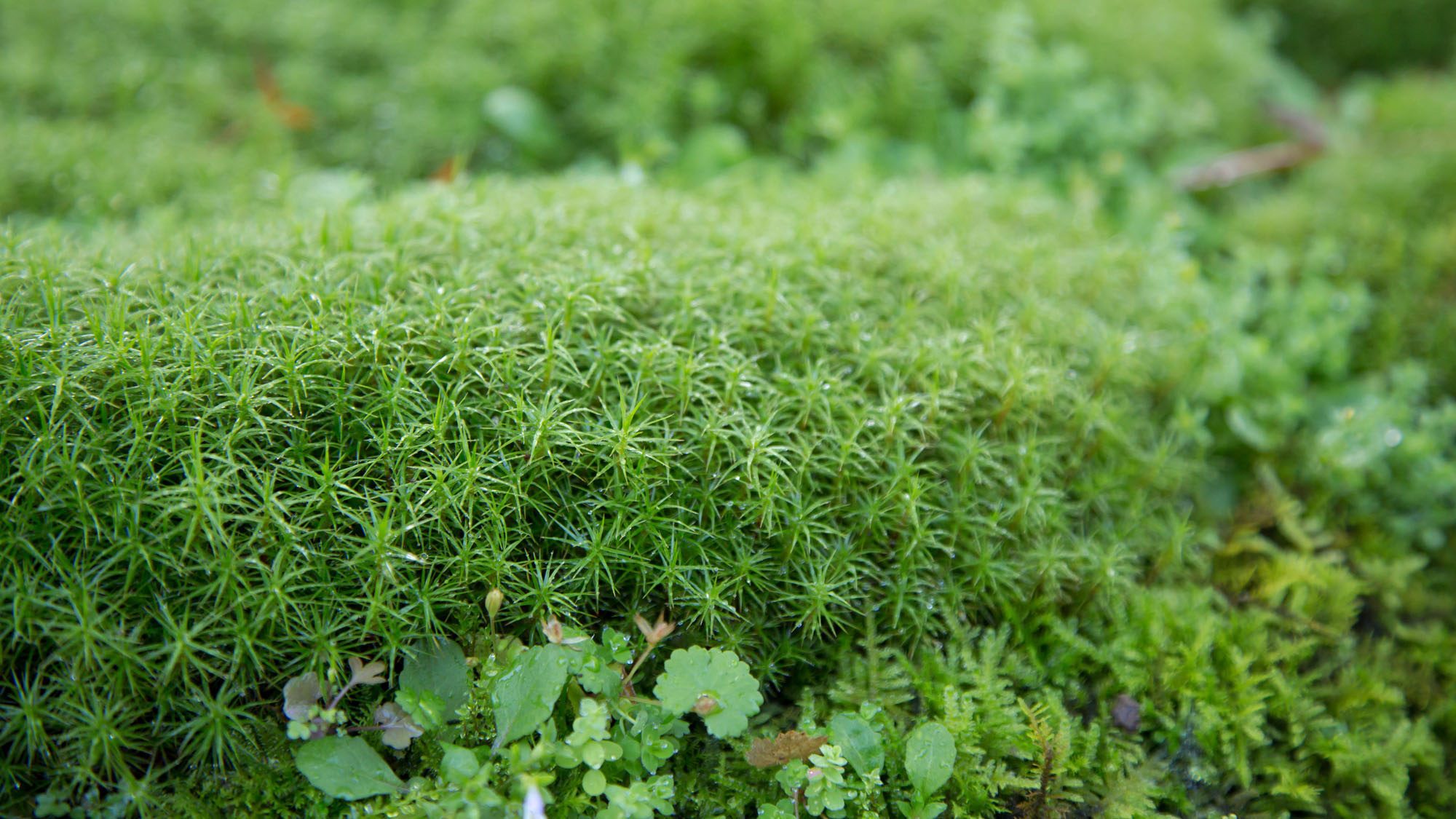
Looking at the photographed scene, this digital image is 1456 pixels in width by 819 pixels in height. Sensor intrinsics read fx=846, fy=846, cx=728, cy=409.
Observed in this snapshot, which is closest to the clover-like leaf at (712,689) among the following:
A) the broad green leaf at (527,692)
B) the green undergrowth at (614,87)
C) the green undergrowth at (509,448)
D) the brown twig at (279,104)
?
the green undergrowth at (509,448)

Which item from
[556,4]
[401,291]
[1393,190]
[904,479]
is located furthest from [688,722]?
[1393,190]

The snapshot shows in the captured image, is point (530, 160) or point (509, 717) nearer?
point (509, 717)

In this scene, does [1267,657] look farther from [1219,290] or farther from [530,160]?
[530,160]

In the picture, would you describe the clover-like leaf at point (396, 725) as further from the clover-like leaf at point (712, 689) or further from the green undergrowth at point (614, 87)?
the green undergrowth at point (614, 87)

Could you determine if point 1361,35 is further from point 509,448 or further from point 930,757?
point 509,448

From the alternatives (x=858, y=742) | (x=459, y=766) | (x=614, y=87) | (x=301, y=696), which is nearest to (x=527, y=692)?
(x=459, y=766)
